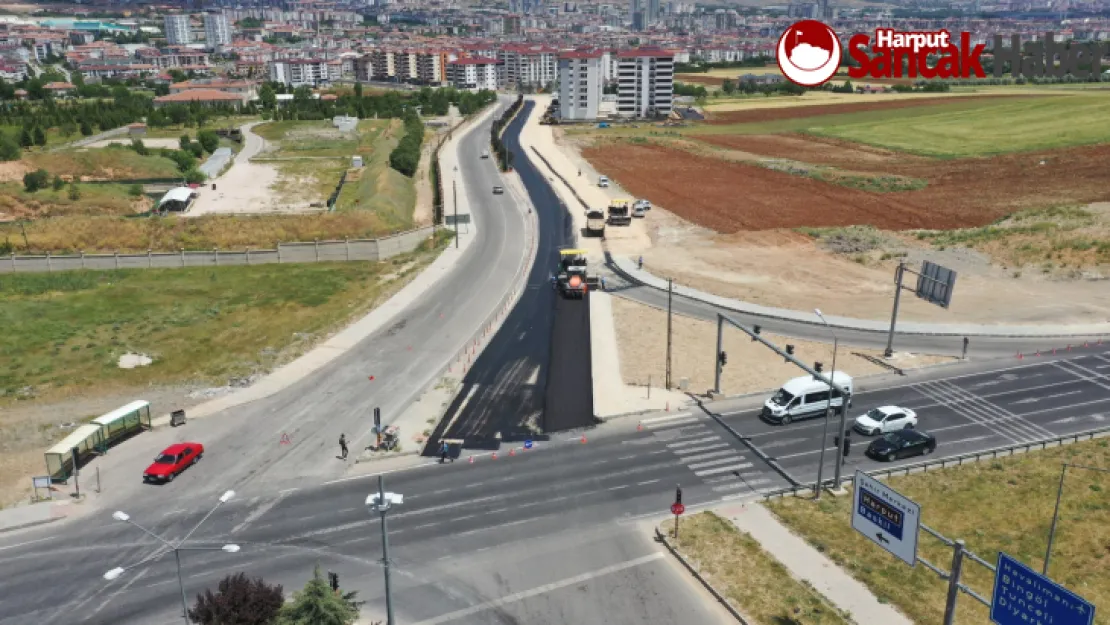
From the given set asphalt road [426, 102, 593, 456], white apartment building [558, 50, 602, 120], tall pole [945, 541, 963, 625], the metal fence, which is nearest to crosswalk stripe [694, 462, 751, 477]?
asphalt road [426, 102, 593, 456]

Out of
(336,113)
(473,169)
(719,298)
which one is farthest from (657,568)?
(336,113)

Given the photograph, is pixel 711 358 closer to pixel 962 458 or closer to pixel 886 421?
pixel 886 421

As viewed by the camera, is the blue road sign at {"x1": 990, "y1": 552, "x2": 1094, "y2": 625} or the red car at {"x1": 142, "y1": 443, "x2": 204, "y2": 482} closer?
the blue road sign at {"x1": 990, "y1": 552, "x2": 1094, "y2": 625}

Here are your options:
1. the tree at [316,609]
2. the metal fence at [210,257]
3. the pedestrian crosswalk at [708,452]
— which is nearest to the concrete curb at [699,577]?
the pedestrian crosswalk at [708,452]

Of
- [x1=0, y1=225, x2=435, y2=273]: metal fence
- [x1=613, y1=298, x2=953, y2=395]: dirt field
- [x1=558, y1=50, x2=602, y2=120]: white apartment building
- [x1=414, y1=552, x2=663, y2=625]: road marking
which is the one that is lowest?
[x1=414, y1=552, x2=663, y2=625]: road marking

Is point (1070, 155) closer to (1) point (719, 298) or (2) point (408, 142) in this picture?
(1) point (719, 298)

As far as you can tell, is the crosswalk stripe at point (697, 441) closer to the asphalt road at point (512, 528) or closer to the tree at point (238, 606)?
the asphalt road at point (512, 528)

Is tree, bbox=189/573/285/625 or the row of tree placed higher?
the row of tree

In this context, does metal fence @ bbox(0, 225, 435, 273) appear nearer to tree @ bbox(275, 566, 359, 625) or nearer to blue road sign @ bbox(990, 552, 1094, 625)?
tree @ bbox(275, 566, 359, 625)
